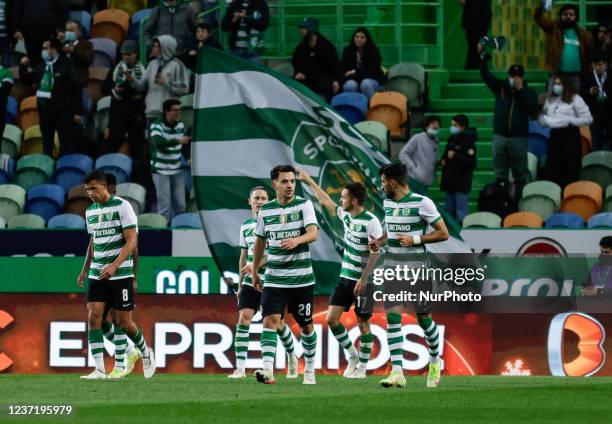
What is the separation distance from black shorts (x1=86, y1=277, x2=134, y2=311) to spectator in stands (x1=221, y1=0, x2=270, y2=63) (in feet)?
27.0

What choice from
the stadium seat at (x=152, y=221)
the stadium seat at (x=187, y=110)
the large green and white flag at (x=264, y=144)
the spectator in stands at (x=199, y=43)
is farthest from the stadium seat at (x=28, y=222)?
the spectator in stands at (x=199, y=43)

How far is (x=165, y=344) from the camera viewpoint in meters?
19.4

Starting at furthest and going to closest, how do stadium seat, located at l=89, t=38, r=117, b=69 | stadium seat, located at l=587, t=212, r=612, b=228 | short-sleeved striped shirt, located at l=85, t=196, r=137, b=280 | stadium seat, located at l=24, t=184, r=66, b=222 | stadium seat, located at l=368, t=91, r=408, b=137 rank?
stadium seat, located at l=89, t=38, r=117, b=69
stadium seat, located at l=368, t=91, r=408, b=137
stadium seat, located at l=24, t=184, r=66, b=222
stadium seat, located at l=587, t=212, r=612, b=228
short-sleeved striped shirt, located at l=85, t=196, r=137, b=280

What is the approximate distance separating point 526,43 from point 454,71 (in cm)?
191

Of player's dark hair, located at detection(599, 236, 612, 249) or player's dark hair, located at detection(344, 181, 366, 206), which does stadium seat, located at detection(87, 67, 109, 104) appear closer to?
player's dark hair, located at detection(599, 236, 612, 249)

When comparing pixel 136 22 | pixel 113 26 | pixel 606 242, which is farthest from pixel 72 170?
pixel 606 242

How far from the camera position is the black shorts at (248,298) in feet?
58.1

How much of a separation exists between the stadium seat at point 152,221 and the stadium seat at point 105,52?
5125 mm

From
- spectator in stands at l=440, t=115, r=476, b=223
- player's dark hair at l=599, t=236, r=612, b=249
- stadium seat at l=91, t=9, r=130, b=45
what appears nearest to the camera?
player's dark hair at l=599, t=236, r=612, b=249

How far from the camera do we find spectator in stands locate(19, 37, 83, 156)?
2447 cm

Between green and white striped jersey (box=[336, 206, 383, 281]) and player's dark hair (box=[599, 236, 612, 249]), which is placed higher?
green and white striped jersey (box=[336, 206, 383, 281])

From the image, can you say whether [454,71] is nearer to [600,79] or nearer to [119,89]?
[600,79]

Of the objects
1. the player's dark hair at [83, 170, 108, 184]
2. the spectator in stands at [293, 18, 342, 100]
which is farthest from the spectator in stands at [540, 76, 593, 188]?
the player's dark hair at [83, 170, 108, 184]

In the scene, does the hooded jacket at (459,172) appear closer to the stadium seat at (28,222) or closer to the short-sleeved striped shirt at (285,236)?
the stadium seat at (28,222)
